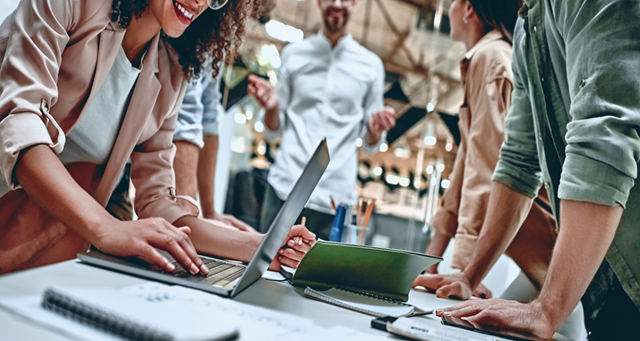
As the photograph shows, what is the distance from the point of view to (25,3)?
0.79m

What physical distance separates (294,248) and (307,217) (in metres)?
1.20

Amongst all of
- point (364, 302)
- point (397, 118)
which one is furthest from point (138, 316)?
point (397, 118)

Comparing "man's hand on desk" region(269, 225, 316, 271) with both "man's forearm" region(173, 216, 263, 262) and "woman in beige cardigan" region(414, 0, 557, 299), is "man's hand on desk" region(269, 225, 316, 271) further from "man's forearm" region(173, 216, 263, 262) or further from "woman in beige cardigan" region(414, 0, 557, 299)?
"woman in beige cardigan" region(414, 0, 557, 299)

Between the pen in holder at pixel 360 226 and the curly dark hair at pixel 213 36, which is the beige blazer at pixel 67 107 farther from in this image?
the pen in holder at pixel 360 226

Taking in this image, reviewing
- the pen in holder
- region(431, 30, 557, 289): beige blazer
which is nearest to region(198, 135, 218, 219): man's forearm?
the pen in holder

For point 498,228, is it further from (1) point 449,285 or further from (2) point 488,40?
(2) point 488,40

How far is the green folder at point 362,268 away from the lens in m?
0.75

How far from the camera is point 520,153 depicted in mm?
1206

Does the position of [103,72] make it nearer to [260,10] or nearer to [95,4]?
[95,4]

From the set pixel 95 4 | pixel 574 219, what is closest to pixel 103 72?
pixel 95 4

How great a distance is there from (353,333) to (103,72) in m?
0.77

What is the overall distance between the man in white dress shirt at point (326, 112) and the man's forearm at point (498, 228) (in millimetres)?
1032

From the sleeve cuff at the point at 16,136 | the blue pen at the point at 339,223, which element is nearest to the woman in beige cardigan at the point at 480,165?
the blue pen at the point at 339,223

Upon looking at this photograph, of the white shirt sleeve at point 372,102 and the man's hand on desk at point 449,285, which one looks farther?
the white shirt sleeve at point 372,102
